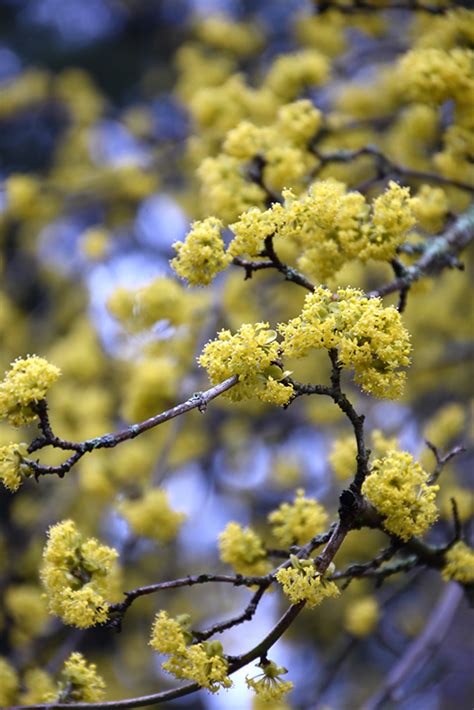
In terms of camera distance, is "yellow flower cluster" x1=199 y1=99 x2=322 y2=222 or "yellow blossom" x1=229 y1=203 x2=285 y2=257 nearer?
"yellow blossom" x1=229 y1=203 x2=285 y2=257

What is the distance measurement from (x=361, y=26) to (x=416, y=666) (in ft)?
11.1

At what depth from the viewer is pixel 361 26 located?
4.52m

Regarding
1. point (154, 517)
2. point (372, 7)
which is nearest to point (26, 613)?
point (154, 517)

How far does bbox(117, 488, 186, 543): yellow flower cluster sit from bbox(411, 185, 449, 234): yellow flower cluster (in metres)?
1.60

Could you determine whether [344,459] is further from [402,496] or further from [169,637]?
[169,637]

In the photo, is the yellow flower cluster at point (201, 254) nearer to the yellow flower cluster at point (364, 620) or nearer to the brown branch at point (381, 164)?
the brown branch at point (381, 164)


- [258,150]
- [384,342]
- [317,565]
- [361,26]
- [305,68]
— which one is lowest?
[317,565]

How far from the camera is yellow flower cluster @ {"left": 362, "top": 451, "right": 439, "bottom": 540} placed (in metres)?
2.20

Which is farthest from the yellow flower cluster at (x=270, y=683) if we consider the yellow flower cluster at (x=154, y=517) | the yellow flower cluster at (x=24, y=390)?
the yellow flower cluster at (x=154, y=517)

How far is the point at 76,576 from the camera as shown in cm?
233

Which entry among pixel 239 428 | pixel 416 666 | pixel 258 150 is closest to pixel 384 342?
pixel 258 150

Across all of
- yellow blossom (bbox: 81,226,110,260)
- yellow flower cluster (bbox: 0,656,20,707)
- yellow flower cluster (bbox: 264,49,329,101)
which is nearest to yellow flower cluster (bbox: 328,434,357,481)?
yellow flower cluster (bbox: 0,656,20,707)

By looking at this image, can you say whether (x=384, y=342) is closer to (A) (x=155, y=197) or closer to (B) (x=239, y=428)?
(B) (x=239, y=428)

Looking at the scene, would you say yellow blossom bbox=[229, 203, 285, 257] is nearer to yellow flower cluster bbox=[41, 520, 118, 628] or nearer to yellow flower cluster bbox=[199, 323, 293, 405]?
yellow flower cluster bbox=[199, 323, 293, 405]
